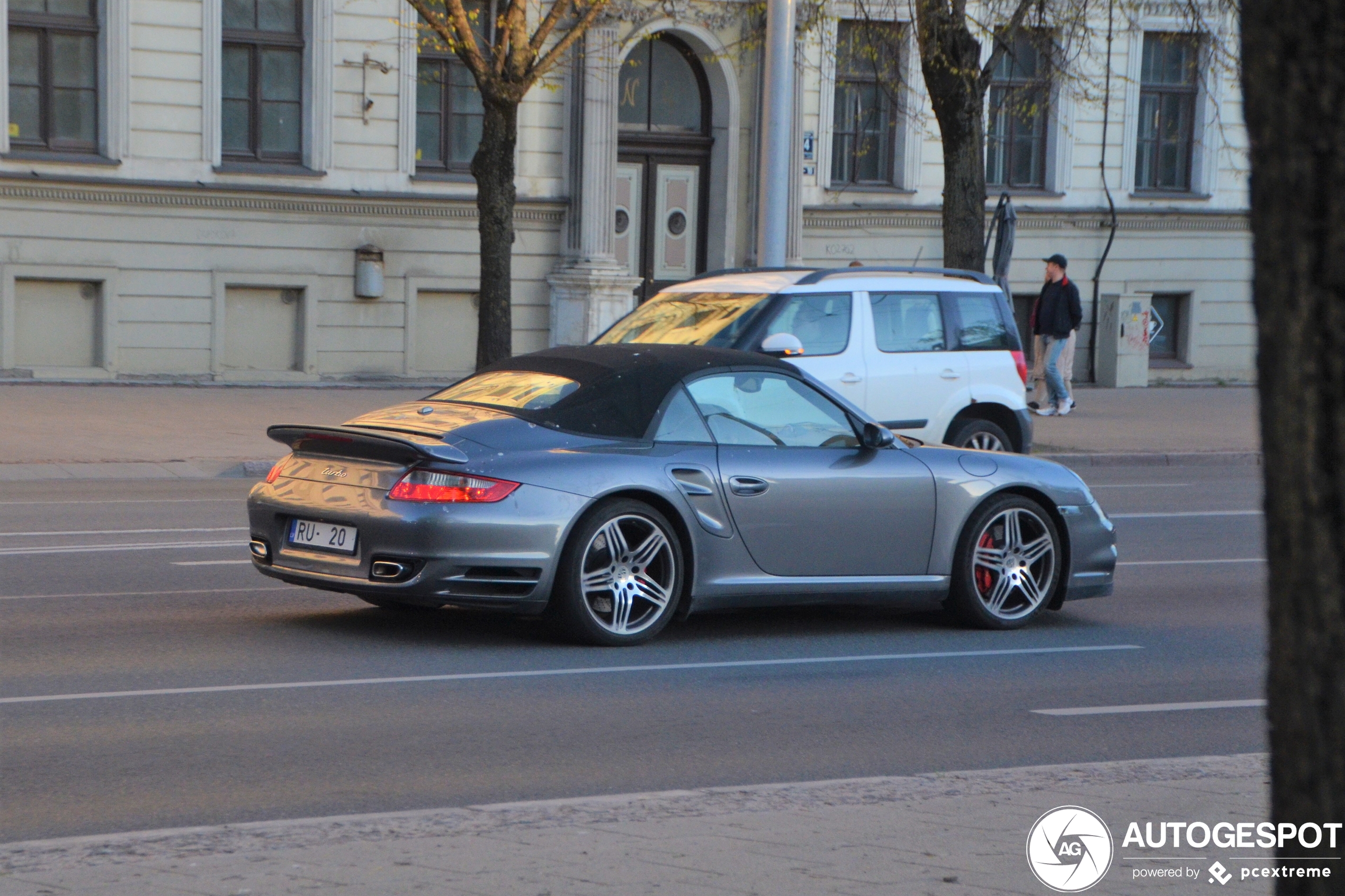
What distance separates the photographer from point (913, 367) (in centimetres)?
1485

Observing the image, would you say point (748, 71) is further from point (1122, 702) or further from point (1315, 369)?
point (1315, 369)

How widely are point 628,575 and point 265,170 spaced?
17.0 m

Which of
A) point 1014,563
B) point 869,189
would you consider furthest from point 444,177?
point 1014,563

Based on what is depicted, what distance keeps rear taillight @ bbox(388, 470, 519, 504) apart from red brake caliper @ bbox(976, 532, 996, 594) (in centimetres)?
265

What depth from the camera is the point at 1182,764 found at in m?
6.00

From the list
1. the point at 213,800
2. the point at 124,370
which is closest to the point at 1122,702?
the point at 213,800

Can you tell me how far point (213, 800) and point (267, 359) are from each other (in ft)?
62.9

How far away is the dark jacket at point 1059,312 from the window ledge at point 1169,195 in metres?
6.44

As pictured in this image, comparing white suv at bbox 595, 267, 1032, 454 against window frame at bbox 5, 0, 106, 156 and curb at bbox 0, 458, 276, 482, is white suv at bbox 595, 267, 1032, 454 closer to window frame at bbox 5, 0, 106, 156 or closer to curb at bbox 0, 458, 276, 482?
curb at bbox 0, 458, 276, 482

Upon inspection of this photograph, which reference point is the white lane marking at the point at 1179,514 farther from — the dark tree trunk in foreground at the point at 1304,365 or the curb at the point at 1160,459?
the dark tree trunk in foreground at the point at 1304,365

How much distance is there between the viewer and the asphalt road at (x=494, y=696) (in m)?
5.79

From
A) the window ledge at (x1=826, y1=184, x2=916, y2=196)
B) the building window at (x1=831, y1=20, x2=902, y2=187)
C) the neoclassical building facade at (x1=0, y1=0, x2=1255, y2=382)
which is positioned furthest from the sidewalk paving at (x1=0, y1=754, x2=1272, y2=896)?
the building window at (x1=831, y1=20, x2=902, y2=187)

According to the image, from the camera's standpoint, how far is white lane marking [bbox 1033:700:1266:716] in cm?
722

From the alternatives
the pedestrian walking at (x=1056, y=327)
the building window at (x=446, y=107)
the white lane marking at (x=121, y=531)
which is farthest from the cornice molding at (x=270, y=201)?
the white lane marking at (x=121, y=531)
